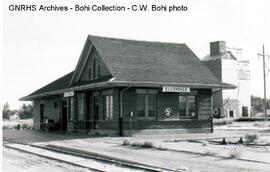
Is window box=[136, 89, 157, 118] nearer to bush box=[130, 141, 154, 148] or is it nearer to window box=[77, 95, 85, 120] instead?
window box=[77, 95, 85, 120]

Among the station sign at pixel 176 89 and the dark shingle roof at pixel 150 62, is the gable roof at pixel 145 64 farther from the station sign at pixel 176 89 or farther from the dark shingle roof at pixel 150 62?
the station sign at pixel 176 89

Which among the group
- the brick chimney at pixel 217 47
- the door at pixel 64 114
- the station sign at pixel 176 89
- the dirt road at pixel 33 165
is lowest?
the dirt road at pixel 33 165

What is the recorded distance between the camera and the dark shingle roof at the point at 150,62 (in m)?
26.3

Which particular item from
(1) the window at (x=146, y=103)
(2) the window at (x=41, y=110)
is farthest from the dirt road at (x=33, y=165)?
(2) the window at (x=41, y=110)

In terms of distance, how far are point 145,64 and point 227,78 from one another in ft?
Answer: 148

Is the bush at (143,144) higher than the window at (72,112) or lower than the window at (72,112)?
lower

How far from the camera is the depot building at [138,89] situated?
25.8 m

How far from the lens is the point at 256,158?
1327cm

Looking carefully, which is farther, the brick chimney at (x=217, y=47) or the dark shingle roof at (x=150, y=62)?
the brick chimney at (x=217, y=47)

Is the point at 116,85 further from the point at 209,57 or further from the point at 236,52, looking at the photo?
the point at 236,52

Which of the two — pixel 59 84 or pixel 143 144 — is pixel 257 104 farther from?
pixel 143 144

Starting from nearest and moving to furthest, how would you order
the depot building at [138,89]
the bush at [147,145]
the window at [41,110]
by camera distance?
the bush at [147,145]
the depot building at [138,89]
the window at [41,110]

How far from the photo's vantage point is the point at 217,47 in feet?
237

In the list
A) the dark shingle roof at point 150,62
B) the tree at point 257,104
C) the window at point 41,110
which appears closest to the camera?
the dark shingle roof at point 150,62
